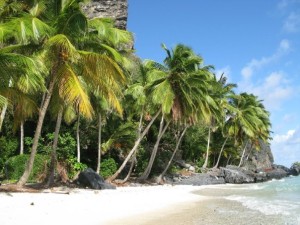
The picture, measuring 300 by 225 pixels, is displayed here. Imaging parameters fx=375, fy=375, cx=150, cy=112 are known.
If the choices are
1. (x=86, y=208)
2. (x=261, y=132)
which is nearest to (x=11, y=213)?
(x=86, y=208)

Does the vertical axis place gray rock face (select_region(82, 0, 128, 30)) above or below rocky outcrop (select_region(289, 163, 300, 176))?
above

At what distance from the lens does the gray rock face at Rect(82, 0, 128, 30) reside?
37875mm

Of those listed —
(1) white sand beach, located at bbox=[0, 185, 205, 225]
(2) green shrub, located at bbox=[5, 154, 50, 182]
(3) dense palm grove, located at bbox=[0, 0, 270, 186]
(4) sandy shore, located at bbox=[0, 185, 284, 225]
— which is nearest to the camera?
(1) white sand beach, located at bbox=[0, 185, 205, 225]

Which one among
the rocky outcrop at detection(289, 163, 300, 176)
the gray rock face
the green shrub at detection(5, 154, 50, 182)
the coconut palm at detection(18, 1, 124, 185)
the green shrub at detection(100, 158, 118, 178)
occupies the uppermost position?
the gray rock face

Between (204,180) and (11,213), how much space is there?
23917mm

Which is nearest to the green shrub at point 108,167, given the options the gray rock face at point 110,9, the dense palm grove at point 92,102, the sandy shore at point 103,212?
the dense palm grove at point 92,102

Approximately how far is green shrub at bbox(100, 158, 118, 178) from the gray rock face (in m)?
17.3

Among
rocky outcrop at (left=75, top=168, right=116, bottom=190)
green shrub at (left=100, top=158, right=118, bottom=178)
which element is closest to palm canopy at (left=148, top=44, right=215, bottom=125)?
green shrub at (left=100, top=158, right=118, bottom=178)

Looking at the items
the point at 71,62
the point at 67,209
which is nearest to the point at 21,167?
the point at 71,62

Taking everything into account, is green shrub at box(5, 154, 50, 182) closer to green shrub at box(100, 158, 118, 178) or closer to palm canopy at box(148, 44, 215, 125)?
green shrub at box(100, 158, 118, 178)

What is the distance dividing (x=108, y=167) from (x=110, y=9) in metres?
19.6

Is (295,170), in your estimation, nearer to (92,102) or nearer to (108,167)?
(108,167)

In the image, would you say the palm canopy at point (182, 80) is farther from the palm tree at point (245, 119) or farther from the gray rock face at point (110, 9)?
the palm tree at point (245, 119)

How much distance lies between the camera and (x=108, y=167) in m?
24.9
